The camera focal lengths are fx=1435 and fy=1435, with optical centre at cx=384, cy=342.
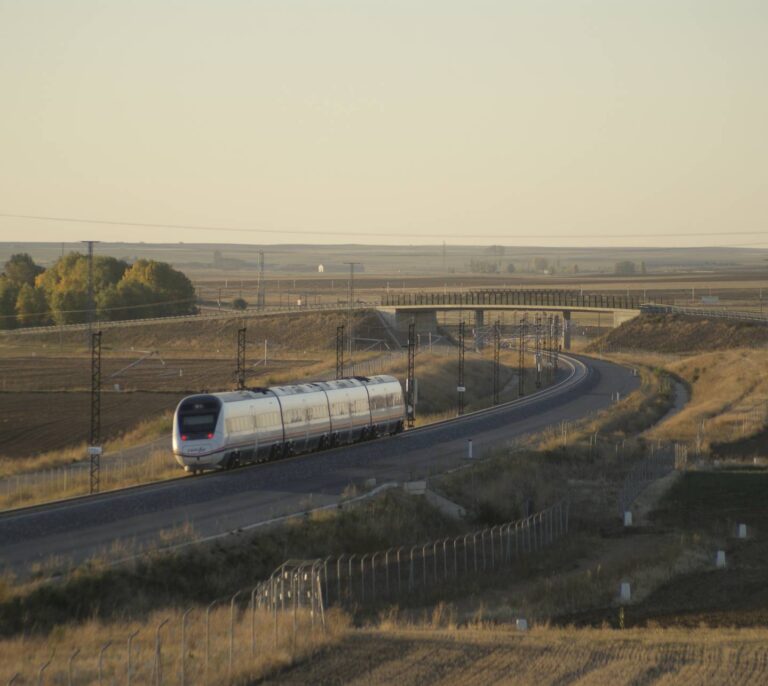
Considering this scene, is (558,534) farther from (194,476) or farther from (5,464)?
(5,464)

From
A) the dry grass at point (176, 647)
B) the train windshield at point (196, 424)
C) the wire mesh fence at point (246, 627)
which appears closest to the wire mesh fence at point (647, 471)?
the wire mesh fence at point (246, 627)

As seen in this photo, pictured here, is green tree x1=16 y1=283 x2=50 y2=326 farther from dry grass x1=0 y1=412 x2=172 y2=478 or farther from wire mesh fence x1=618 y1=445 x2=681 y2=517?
wire mesh fence x1=618 y1=445 x2=681 y2=517

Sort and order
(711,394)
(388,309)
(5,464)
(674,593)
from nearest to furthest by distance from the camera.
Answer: (674,593) < (5,464) < (711,394) < (388,309)

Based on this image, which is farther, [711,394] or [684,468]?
[711,394]

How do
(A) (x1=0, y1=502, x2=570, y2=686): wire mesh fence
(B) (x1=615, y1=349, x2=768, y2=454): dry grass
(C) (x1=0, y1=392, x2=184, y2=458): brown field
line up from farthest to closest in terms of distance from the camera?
(B) (x1=615, y1=349, x2=768, y2=454): dry grass → (C) (x1=0, y1=392, x2=184, y2=458): brown field → (A) (x1=0, y1=502, x2=570, y2=686): wire mesh fence

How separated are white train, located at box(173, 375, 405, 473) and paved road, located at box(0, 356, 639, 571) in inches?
25.7

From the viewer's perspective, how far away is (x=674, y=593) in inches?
1340

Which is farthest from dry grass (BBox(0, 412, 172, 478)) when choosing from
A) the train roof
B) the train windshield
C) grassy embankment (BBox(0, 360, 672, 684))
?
grassy embankment (BBox(0, 360, 672, 684))

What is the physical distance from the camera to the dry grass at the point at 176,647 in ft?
73.4

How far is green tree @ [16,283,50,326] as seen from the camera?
6491 inches

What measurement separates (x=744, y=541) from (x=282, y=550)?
14.3 meters

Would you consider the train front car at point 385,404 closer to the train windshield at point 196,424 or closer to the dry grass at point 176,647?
the train windshield at point 196,424

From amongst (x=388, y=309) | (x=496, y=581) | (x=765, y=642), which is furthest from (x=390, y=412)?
(x=388, y=309)

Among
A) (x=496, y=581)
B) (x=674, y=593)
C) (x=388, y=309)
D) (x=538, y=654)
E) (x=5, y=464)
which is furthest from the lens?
(x=388, y=309)
